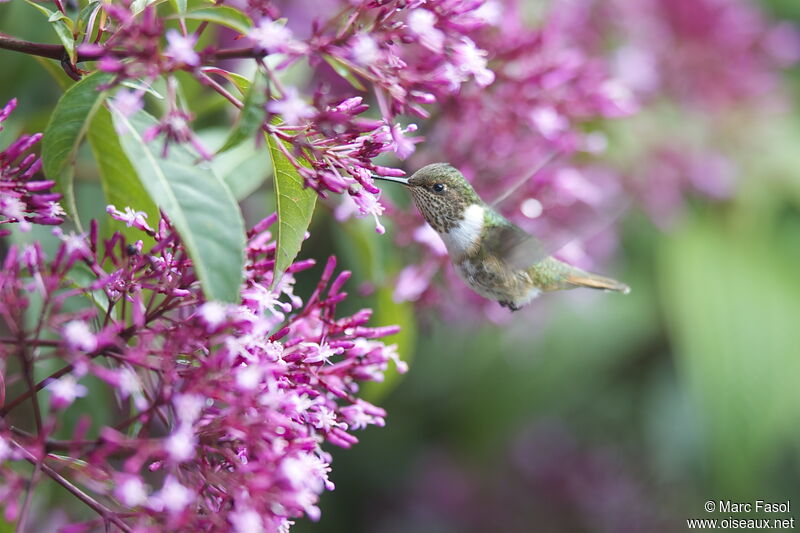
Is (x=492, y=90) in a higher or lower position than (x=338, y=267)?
higher

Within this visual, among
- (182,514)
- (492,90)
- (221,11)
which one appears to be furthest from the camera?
(492,90)

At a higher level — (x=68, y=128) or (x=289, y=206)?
(x=68, y=128)

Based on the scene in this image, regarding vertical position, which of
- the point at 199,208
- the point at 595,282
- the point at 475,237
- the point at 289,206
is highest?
the point at 199,208

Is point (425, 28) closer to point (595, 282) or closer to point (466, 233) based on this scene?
point (466, 233)

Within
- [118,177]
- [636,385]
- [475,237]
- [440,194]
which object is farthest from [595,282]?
[636,385]

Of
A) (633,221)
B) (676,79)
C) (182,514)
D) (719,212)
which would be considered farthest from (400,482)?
(182,514)

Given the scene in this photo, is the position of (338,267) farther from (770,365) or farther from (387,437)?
(770,365)
